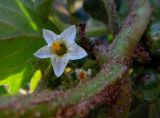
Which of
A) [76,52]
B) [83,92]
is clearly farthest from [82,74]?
[83,92]

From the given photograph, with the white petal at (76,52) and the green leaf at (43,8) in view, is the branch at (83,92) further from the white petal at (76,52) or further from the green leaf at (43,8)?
the green leaf at (43,8)

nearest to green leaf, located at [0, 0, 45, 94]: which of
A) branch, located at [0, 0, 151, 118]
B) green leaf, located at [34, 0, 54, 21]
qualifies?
green leaf, located at [34, 0, 54, 21]

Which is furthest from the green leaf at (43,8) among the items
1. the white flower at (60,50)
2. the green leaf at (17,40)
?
the white flower at (60,50)

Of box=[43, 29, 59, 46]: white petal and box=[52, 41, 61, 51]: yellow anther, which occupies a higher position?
box=[43, 29, 59, 46]: white petal

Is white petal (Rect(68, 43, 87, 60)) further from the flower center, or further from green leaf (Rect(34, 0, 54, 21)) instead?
green leaf (Rect(34, 0, 54, 21))

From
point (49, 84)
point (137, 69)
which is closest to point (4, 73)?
point (49, 84)

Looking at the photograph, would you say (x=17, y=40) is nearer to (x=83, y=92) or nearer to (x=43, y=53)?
(x=43, y=53)

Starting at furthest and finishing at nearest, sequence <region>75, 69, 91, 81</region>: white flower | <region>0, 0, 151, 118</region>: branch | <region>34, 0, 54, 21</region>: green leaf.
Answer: <region>34, 0, 54, 21</region>: green leaf
<region>75, 69, 91, 81</region>: white flower
<region>0, 0, 151, 118</region>: branch
